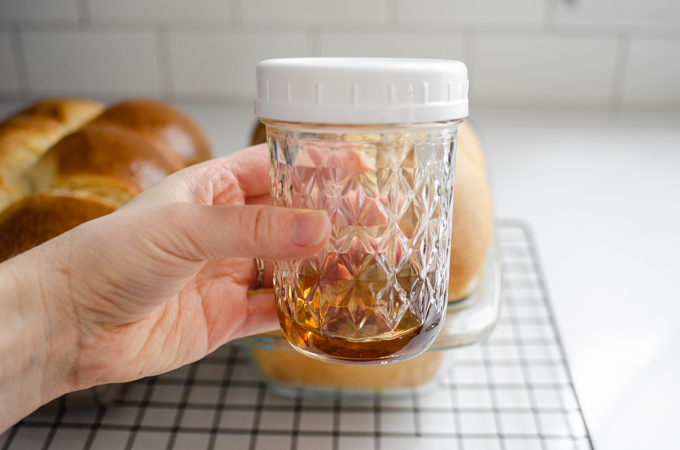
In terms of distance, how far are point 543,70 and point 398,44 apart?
34 cm

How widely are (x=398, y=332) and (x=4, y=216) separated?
42 centimetres

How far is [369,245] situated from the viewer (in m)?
0.37

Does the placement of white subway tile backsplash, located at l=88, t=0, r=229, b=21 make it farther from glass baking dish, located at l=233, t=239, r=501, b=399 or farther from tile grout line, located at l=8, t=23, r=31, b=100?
glass baking dish, located at l=233, t=239, r=501, b=399

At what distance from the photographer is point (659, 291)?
0.68 metres

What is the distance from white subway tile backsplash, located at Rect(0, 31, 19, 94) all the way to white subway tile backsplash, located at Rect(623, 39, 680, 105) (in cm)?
142

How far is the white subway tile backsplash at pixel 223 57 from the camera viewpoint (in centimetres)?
129

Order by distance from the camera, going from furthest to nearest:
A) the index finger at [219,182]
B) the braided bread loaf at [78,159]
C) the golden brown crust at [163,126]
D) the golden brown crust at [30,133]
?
the golden brown crust at [163,126], the golden brown crust at [30,133], the braided bread loaf at [78,159], the index finger at [219,182]

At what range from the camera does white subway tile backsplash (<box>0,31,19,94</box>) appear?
1.30m

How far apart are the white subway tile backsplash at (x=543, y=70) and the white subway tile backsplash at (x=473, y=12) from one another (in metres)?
0.04

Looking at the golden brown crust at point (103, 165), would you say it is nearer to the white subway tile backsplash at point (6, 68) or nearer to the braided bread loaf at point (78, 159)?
the braided bread loaf at point (78, 159)

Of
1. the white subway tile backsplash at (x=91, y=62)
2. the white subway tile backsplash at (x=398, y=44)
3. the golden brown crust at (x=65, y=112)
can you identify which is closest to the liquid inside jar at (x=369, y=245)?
the golden brown crust at (x=65, y=112)

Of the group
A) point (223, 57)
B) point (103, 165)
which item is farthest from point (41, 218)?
point (223, 57)

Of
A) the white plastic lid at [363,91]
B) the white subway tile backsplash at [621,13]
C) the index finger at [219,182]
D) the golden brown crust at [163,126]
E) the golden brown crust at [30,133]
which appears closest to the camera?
the white plastic lid at [363,91]

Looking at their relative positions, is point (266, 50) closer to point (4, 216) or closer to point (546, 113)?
point (546, 113)
